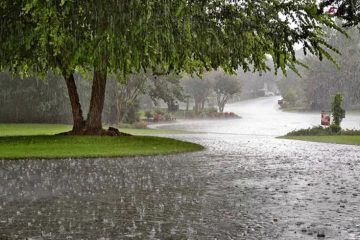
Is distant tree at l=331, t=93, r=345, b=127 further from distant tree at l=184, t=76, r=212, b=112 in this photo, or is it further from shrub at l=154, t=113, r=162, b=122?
distant tree at l=184, t=76, r=212, b=112

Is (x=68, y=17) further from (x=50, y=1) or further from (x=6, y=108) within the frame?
(x=6, y=108)

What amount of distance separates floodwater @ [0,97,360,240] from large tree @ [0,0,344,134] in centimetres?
404

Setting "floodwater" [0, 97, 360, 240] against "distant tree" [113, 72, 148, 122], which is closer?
"floodwater" [0, 97, 360, 240]

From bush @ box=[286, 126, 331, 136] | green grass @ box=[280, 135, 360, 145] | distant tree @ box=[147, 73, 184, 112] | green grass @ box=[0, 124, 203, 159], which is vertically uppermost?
distant tree @ box=[147, 73, 184, 112]

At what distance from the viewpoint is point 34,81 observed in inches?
1773

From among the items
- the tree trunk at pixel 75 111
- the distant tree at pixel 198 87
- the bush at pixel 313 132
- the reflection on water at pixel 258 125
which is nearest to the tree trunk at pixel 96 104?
the tree trunk at pixel 75 111

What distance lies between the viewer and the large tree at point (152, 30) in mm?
15094

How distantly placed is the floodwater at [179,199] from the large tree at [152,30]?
4038 mm

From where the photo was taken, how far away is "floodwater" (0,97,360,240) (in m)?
6.92

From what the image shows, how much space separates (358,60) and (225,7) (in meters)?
79.0

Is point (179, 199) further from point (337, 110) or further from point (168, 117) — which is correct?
point (168, 117)

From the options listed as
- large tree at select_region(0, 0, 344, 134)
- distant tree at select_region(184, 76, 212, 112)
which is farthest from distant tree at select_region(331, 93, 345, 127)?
distant tree at select_region(184, 76, 212, 112)

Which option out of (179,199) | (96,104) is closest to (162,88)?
(96,104)

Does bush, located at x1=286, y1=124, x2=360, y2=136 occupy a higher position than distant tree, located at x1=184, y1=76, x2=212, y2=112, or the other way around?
distant tree, located at x1=184, y1=76, x2=212, y2=112
